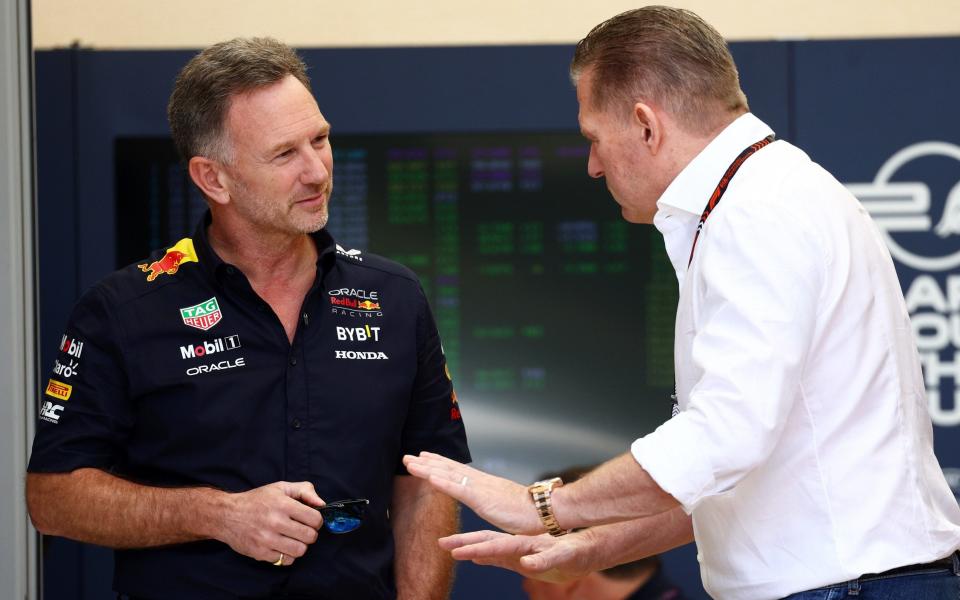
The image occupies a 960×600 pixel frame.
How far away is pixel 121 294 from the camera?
6.45ft

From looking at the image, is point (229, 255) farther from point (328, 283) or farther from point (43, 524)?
point (43, 524)

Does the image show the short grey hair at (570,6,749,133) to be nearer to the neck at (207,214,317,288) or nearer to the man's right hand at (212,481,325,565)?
the neck at (207,214,317,288)

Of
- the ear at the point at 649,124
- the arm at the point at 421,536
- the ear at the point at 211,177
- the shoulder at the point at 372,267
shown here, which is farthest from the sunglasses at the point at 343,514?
the ear at the point at 649,124

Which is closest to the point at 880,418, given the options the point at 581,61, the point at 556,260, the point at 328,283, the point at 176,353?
the point at 581,61

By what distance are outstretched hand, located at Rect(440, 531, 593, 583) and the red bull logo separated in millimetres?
679

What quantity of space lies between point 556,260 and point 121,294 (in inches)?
63.0

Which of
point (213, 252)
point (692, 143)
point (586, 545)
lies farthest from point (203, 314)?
point (692, 143)

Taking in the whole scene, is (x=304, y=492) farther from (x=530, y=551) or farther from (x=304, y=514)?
(x=530, y=551)

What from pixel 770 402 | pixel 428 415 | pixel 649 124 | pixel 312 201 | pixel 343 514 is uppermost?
pixel 649 124

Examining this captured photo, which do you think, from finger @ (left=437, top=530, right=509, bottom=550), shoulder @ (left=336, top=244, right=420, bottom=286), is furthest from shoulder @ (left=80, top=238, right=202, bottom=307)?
finger @ (left=437, top=530, right=509, bottom=550)

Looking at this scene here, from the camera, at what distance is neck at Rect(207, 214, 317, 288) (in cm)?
204

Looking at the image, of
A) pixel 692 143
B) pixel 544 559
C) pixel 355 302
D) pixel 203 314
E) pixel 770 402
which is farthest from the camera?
pixel 355 302

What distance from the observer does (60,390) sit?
1.90 m

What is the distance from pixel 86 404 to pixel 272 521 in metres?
0.38
